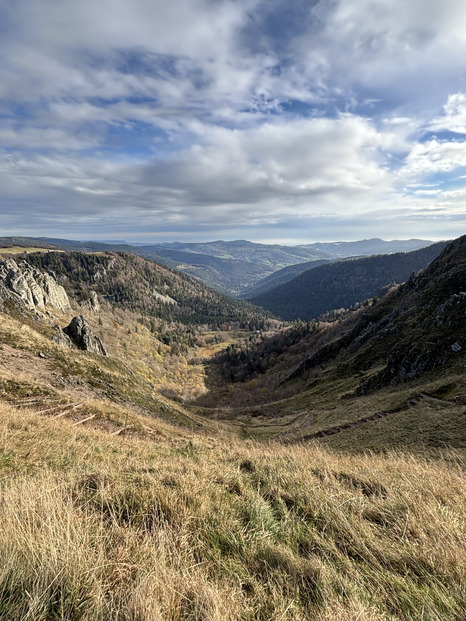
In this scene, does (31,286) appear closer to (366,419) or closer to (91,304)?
(91,304)

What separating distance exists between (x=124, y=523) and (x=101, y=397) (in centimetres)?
2252

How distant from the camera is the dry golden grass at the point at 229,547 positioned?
→ 8.29 feet

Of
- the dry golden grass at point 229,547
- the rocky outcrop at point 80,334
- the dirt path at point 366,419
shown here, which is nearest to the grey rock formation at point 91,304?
the rocky outcrop at point 80,334

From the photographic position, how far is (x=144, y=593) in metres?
2.53

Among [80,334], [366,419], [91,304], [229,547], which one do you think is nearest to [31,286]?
[91,304]

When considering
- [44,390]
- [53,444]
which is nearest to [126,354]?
[44,390]

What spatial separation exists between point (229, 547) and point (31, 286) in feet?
479

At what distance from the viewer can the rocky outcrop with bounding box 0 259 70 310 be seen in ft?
356

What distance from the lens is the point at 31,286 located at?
117 metres

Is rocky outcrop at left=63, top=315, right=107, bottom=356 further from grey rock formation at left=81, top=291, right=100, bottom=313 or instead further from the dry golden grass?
grey rock formation at left=81, top=291, right=100, bottom=313

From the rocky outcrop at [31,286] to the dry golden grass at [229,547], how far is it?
121 meters

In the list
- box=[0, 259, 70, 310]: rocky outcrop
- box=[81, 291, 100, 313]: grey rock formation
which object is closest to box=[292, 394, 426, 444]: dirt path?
box=[0, 259, 70, 310]: rocky outcrop

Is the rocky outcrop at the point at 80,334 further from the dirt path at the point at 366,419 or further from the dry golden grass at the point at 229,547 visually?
the dry golden grass at the point at 229,547

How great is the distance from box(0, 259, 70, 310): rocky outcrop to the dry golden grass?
121 meters
